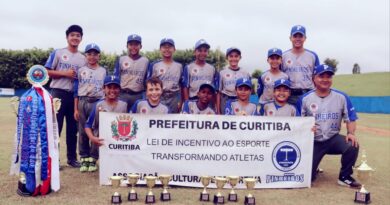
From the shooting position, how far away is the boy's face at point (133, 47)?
267 inches

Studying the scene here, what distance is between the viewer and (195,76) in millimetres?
6934

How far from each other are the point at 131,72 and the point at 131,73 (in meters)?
0.02

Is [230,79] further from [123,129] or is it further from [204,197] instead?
[204,197]

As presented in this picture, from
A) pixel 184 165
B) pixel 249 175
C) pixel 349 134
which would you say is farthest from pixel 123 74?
pixel 349 134

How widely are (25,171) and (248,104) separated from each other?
3387 mm

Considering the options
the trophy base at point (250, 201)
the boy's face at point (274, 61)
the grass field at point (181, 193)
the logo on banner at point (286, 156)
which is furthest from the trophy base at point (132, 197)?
the boy's face at point (274, 61)

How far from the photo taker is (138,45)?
6832 mm

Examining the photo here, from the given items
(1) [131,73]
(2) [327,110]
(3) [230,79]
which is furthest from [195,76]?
(2) [327,110]

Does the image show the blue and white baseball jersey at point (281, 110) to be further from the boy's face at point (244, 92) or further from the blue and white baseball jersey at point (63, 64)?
the blue and white baseball jersey at point (63, 64)

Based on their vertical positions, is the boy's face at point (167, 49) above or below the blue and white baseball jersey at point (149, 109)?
above

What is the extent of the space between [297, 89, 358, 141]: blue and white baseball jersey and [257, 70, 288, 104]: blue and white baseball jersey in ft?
2.08

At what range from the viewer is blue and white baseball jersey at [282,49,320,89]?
21.6ft

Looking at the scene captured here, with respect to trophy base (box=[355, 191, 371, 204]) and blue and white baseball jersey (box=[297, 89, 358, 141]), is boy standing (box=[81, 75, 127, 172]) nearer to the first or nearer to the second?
blue and white baseball jersey (box=[297, 89, 358, 141])

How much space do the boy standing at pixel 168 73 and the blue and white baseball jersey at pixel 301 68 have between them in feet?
6.35
